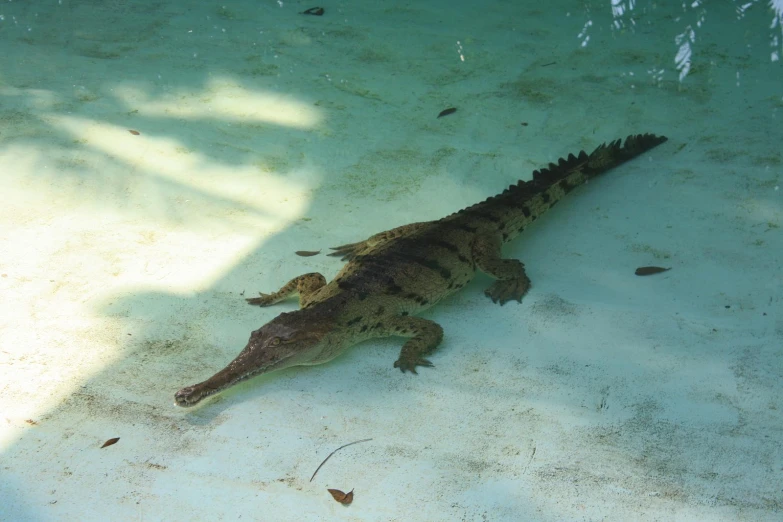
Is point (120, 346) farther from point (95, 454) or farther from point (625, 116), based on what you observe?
point (625, 116)

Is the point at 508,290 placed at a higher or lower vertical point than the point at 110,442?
higher

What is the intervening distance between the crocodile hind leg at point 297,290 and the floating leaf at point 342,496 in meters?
1.46

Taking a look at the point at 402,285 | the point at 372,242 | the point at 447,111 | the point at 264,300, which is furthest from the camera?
the point at 447,111

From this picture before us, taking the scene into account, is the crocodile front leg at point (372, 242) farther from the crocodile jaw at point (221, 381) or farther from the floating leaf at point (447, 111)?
the floating leaf at point (447, 111)

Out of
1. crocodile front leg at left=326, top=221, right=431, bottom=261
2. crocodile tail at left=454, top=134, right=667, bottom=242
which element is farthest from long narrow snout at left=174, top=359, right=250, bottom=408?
crocodile tail at left=454, top=134, right=667, bottom=242

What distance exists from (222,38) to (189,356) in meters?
4.47

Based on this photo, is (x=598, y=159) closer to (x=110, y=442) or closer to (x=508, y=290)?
(x=508, y=290)

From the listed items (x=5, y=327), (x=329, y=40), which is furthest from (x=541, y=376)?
(x=329, y=40)

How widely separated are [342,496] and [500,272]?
6.24ft

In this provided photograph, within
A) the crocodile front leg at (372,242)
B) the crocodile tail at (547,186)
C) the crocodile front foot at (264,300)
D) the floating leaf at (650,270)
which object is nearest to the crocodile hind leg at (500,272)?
the crocodile tail at (547,186)

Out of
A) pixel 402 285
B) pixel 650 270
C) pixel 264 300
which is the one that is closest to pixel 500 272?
pixel 402 285

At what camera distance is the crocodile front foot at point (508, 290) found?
→ 440cm

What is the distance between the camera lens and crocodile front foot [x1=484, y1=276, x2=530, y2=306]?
4.40 m

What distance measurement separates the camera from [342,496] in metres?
3.11
